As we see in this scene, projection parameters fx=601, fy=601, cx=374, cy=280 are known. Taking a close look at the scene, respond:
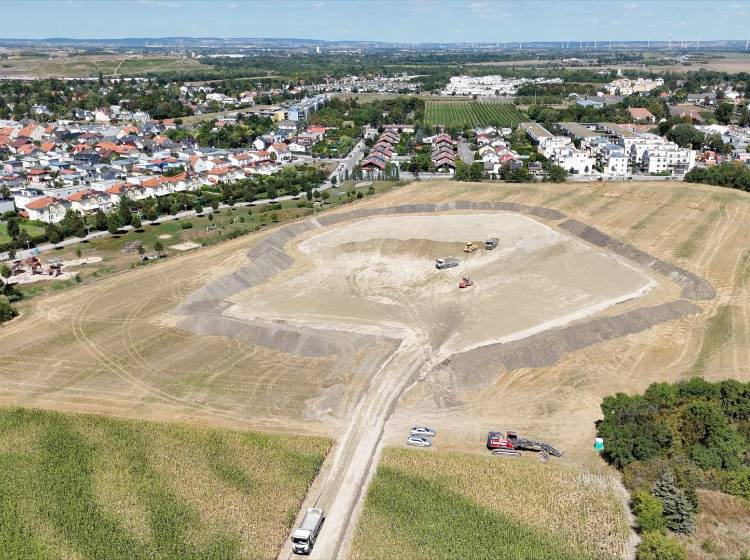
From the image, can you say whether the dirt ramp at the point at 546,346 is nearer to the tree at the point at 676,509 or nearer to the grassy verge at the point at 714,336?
the grassy verge at the point at 714,336

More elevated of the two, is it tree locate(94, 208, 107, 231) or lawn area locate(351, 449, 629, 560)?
tree locate(94, 208, 107, 231)

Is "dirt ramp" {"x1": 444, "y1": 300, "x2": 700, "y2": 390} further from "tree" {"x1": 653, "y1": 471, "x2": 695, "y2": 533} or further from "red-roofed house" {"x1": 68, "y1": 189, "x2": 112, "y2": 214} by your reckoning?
"red-roofed house" {"x1": 68, "y1": 189, "x2": 112, "y2": 214}

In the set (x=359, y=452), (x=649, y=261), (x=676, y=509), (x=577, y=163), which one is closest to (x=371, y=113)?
(x=577, y=163)

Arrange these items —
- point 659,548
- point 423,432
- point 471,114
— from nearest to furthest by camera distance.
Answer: point 659,548
point 423,432
point 471,114

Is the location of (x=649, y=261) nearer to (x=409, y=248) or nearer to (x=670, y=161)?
(x=409, y=248)

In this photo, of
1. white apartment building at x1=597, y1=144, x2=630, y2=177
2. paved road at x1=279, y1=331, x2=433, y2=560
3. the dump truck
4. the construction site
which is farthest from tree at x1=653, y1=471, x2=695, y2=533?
white apartment building at x1=597, y1=144, x2=630, y2=177

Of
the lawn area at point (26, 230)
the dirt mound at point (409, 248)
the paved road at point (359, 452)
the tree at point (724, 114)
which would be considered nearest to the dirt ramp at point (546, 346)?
the paved road at point (359, 452)

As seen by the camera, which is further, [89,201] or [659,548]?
[89,201]
